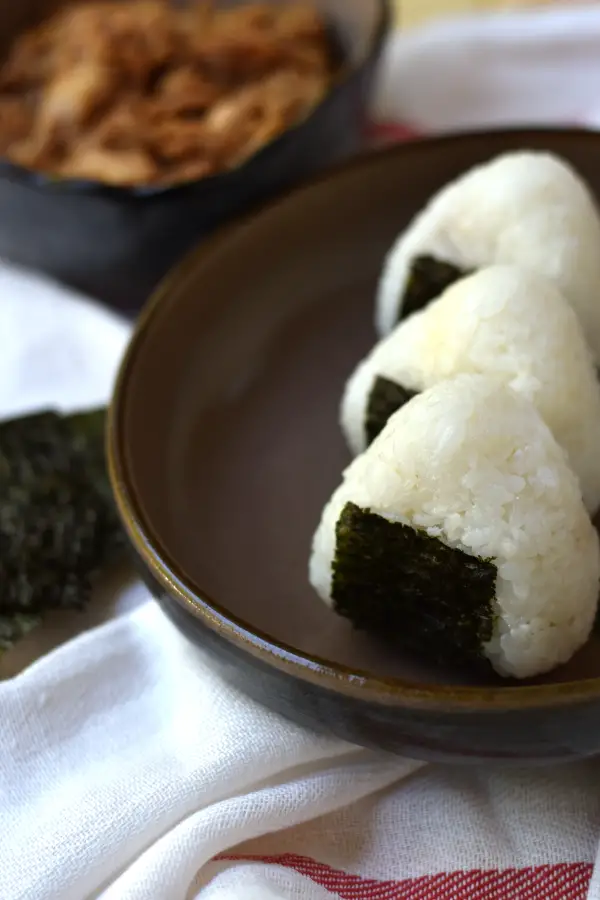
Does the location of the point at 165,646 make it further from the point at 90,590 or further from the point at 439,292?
the point at 439,292

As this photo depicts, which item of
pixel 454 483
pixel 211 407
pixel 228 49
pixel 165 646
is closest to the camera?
pixel 454 483

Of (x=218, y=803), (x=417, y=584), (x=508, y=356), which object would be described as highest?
(x=508, y=356)

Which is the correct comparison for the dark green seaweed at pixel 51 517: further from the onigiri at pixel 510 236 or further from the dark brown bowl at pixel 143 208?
the onigiri at pixel 510 236

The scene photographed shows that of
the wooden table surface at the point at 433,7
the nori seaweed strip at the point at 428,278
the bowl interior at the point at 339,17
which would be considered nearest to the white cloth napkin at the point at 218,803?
the nori seaweed strip at the point at 428,278

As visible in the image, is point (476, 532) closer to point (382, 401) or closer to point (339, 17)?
point (382, 401)

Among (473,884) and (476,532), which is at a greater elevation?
(476,532)

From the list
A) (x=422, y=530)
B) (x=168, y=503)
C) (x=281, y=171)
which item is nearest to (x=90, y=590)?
(x=168, y=503)

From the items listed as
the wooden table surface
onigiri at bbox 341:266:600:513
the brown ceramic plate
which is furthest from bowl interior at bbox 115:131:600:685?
the wooden table surface

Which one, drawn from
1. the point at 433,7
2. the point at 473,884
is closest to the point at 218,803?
the point at 473,884
